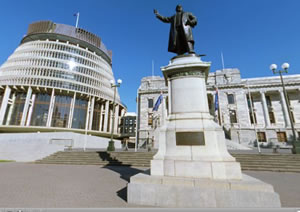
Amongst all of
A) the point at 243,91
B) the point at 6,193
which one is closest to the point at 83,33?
the point at 243,91

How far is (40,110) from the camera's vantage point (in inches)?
1603

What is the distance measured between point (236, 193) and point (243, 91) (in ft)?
130

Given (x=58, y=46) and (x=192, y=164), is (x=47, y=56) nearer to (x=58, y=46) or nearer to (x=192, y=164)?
(x=58, y=46)

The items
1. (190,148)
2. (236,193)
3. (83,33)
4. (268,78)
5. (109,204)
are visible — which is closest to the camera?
(236,193)

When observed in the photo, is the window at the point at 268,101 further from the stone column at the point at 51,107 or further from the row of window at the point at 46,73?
the stone column at the point at 51,107

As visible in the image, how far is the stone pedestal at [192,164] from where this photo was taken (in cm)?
351

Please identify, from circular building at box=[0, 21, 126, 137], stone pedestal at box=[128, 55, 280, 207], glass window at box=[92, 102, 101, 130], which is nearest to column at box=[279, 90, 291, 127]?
stone pedestal at box=[128, 55, 280, 207]

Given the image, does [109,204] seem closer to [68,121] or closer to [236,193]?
[236,193]

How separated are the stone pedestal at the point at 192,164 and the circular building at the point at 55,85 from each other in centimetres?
4278

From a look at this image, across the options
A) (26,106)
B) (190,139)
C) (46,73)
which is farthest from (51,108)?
(190,139)

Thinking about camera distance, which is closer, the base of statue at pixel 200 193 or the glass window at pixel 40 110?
the base of statue at pixel 200 193

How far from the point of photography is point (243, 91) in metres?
35.7

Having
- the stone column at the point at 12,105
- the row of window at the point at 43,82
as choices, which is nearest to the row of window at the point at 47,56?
the row of window at the point at 43,82

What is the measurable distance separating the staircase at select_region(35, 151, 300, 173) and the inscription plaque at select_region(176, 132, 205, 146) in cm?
898
